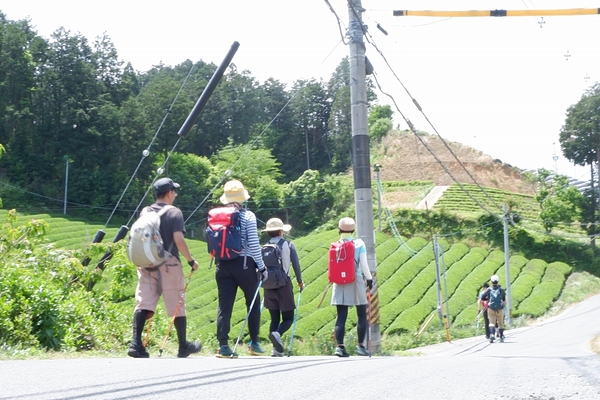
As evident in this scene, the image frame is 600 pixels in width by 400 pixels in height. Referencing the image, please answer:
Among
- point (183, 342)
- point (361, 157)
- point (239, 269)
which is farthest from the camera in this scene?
point (361, 157)

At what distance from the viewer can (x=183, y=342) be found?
749 cm

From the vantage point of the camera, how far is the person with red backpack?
7.61m

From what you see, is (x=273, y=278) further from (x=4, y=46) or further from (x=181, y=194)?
(x=4, y=46)

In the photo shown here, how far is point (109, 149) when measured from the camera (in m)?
75.2

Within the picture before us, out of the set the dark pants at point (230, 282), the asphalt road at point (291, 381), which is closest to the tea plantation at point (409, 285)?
the dark pants at point (230, 282)

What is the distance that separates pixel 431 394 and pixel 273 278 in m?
4.42

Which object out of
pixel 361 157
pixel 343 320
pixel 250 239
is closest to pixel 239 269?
pixel 250 239

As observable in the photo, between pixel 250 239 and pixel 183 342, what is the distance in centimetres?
125

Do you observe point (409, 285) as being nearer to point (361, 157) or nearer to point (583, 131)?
point (361, 157)

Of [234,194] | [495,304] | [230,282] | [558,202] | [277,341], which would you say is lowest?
[495,304]

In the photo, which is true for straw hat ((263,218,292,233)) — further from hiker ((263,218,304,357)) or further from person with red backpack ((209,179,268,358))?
person with red backpack ((209,179,268,358))

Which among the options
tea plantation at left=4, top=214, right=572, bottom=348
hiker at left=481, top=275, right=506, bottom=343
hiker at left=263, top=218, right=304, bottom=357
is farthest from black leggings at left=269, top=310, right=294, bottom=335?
tea plantation at left=4, top=214, right=572, bottom=348

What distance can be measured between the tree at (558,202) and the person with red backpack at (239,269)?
50785 mm

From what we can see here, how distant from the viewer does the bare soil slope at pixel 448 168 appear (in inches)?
2798
